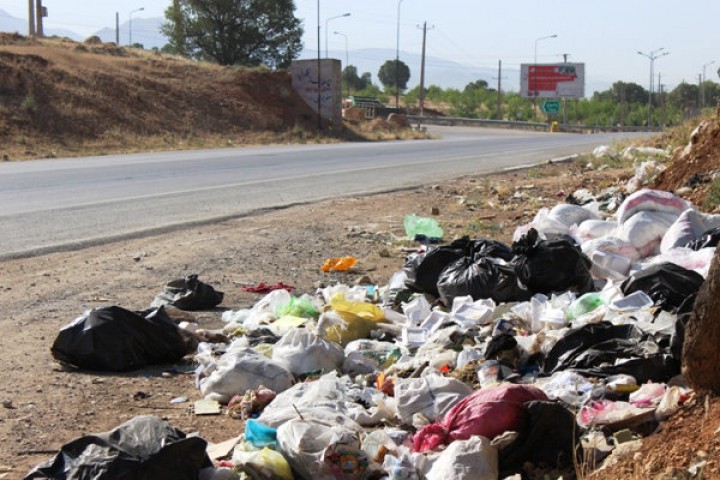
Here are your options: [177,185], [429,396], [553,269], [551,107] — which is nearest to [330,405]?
[429,396]

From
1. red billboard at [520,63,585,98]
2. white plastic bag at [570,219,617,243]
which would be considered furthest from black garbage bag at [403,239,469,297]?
red billboard at [520,63,585,98]

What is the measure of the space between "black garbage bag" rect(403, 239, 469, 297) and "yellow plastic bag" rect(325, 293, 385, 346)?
A: 0.72m

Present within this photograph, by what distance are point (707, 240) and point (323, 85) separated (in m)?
40.4

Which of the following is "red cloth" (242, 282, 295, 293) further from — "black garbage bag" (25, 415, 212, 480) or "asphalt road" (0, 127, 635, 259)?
"black garbage bag" (25, 415, 212, 480)

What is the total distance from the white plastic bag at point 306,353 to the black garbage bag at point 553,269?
1845mm

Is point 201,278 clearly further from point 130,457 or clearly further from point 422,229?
point 130,457

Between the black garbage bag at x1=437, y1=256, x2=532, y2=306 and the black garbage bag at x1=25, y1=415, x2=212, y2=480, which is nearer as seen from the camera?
the black garbage bag at x1=25, y1=415, x2=212, y2=480

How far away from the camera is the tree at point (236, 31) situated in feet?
195

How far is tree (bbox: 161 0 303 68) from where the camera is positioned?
5953 centimetres

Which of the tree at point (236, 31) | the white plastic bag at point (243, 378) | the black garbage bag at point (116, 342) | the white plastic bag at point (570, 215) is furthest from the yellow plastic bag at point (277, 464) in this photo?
the tree at point (236, 31)

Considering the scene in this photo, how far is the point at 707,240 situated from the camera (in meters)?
7.60

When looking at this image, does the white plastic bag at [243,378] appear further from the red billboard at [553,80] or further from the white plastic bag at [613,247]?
the red billboard at [553,80]

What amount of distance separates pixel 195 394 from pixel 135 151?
24.7m

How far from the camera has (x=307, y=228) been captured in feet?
38.1
